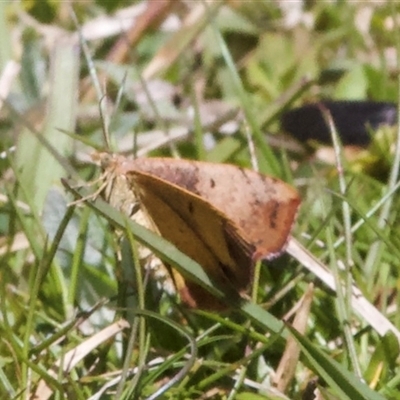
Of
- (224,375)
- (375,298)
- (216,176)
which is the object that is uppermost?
(216,176)

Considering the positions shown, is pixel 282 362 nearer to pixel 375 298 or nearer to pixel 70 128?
pixel 375 298

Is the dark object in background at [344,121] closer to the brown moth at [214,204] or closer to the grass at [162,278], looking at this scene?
the grass at [162,278]

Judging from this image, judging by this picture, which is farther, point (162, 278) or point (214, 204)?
point (162, 278)

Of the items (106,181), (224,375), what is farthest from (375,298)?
(106,181)

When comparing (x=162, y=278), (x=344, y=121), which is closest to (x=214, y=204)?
(x=162, y=278)

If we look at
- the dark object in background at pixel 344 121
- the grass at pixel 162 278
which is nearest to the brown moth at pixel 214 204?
the grass at pixel 162 278

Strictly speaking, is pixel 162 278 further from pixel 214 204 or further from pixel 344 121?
pixel 344 121
